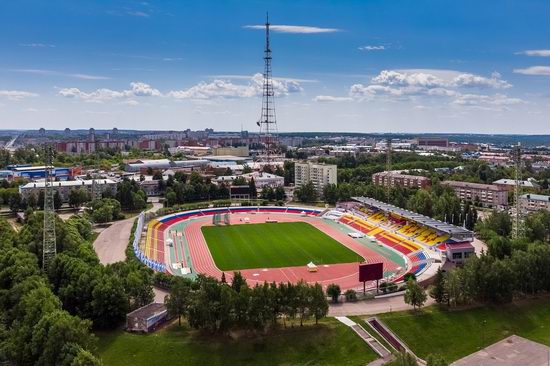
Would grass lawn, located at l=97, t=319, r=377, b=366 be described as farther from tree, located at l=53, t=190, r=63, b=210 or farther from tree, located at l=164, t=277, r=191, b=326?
tree, located at l=53, t=190, r=63, b=210

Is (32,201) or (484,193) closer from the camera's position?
(32,201)

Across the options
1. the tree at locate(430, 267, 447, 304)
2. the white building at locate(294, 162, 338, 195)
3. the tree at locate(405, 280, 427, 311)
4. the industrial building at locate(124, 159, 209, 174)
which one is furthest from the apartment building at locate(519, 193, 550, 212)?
the industrial building at locate(124, 159, 209, 174)

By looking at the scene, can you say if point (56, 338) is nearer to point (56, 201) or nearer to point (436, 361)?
point (436, 361)

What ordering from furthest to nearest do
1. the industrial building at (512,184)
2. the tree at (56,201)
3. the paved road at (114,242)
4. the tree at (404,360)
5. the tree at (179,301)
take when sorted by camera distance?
the industrial building at (512,184), the tree at (56,201), the paved road at (114,242), the tree at (179,301), the tree at (404,360)

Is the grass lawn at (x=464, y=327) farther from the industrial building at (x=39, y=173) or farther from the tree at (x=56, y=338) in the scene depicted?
the industrial building at (x=39, y=173)

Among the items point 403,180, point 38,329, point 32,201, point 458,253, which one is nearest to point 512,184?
point 403,180

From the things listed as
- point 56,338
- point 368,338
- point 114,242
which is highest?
point 56,338

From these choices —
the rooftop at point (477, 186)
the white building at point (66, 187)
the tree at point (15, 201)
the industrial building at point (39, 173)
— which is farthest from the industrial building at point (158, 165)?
the rooftop at point (477, 186)
